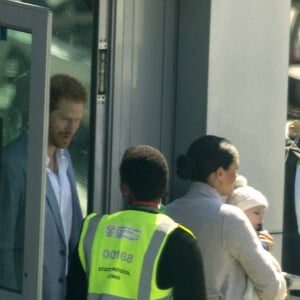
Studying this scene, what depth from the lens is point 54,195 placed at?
6.27 metres

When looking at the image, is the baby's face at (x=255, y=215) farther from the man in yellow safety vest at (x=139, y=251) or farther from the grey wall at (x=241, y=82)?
the man in yellow safety vest at (x=139, y=251)

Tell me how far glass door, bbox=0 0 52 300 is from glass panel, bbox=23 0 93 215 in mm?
1642

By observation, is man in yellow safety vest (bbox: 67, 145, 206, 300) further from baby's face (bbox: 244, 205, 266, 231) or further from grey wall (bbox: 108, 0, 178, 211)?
grey wall (bbox: 108, 0, 178, 211)

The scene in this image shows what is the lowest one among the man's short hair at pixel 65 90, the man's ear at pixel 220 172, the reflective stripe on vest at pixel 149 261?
the reflective stripe on vest at pixel 149 261

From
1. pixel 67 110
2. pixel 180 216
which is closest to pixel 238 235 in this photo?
pixel 180 216

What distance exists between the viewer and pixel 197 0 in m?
7.57

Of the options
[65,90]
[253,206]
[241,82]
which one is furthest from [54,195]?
[241,82]

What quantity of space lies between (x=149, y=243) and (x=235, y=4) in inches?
116

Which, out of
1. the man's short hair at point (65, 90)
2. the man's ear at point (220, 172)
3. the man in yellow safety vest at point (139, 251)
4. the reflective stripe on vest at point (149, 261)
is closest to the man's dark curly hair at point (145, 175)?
the man in yellow safety vest at point (139, 251)

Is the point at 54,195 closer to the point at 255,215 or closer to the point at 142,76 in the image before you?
the point at 255,215

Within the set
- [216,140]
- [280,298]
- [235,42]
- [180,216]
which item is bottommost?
[280,298]

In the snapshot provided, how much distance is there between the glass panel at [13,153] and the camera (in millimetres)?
5336

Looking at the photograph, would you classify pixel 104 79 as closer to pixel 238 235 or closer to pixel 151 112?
pixel 151 112

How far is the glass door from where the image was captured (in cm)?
529
